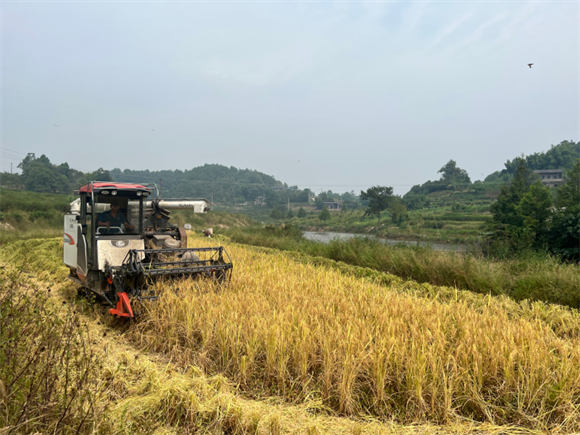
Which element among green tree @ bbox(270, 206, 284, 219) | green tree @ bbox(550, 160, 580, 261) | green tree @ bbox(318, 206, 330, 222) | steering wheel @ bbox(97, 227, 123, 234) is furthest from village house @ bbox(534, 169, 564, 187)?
steering wheel @ bbox(97, 227, 123, 234)

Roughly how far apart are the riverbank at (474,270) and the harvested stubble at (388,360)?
3638 mm

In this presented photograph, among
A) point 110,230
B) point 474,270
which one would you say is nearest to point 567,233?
point 474,270

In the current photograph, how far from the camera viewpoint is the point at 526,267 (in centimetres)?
980

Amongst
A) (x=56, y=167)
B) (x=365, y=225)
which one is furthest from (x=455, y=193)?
(x=56, y=167)

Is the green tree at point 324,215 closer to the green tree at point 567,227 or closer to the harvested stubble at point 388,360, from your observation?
the green tree at point 567,227

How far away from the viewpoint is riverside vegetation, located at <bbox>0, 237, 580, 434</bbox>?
3213mm

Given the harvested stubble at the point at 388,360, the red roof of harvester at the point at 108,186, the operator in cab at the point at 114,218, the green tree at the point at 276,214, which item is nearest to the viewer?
the harvested stubble at the point at 388,360

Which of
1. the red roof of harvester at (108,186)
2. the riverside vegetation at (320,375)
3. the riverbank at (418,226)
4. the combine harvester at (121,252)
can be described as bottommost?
the riverbank at (418,226)

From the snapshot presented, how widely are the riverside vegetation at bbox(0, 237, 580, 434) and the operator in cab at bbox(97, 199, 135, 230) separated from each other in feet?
8.56

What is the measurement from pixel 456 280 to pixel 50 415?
370 inches

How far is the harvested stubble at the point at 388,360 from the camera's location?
3539 mm

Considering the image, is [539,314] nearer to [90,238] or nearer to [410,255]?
[410,255]

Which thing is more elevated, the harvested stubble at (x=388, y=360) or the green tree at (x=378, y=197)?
the green tree at (x=378, y=197)

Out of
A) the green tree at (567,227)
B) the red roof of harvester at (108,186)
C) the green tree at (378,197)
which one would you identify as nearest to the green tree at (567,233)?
the green tree at (567,227)
